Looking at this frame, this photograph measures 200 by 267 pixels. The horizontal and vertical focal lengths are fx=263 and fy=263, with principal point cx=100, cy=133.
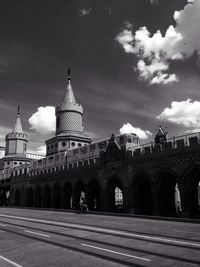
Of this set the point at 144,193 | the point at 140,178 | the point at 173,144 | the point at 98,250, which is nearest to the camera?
the point at 98,250

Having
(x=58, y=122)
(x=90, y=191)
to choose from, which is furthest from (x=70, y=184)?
(x=58, y=122)

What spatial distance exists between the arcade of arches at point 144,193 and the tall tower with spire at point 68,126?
53.7 feet

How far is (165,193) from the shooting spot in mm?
26609

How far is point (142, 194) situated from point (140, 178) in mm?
2162

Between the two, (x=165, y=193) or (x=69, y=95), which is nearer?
(x=165, y=193)

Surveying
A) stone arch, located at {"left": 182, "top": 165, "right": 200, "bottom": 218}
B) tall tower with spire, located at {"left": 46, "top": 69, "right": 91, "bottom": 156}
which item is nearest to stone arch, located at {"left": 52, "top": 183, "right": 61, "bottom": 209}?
tall tower with spire, located at {"left": 46, "top": 69, "right": 91, "bottom": 156}

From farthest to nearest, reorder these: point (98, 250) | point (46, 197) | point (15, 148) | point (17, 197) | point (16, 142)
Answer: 1. point (15, 148)
2. point (16, 142)
3. point (17, 197)
4. point (46, 197)
5. point (98, 250)

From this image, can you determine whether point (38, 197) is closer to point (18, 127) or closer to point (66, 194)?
point (66, 194)


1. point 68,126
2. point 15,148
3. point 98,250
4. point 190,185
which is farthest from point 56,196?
point 15,148

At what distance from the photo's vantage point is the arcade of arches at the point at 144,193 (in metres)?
23.5

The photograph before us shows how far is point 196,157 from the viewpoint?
899 inches

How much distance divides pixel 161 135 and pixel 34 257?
92.7ft

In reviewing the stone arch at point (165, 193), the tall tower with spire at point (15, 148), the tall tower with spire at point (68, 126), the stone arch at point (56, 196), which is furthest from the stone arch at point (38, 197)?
the tall tower with spire at point (15, 148)

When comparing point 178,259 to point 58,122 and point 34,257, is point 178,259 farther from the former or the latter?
point 58,122
